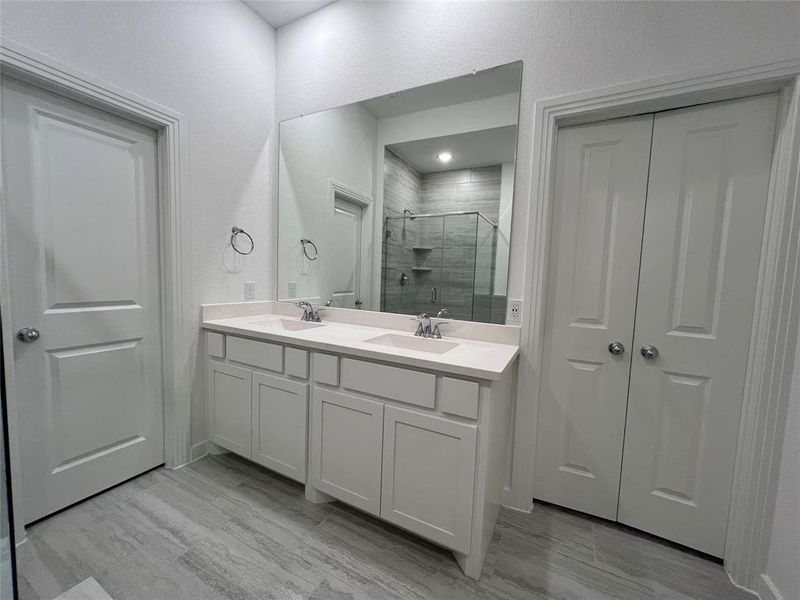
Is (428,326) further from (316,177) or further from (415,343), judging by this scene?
(316,177)

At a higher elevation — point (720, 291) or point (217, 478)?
point (720, 291)

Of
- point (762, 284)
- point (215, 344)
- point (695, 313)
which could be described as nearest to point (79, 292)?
point (215, 344)

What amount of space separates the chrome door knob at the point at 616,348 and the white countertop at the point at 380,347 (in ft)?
1.49

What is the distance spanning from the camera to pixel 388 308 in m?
2.06

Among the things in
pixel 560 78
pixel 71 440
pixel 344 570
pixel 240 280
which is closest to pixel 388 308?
pixel 240 280

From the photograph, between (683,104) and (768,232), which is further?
(683,104)

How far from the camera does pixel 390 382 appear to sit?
138 centimetres

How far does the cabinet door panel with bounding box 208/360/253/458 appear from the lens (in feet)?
6.11

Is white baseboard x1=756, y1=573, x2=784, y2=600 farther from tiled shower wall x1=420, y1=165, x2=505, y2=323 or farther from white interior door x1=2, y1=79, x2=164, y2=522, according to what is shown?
white interior door x1=2, y1=79, x2=164, y2=522

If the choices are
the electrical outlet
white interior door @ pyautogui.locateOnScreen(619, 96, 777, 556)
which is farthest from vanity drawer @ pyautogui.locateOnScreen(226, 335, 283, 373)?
white interior door @ pyautogui.locateOnScreen(619, 96, 777, 556)

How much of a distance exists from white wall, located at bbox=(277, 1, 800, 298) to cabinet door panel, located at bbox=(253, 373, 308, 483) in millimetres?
1288

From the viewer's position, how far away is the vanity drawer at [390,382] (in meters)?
1.31

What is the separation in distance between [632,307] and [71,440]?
2803 millimetres

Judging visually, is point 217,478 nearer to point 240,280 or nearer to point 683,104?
point 240,280
